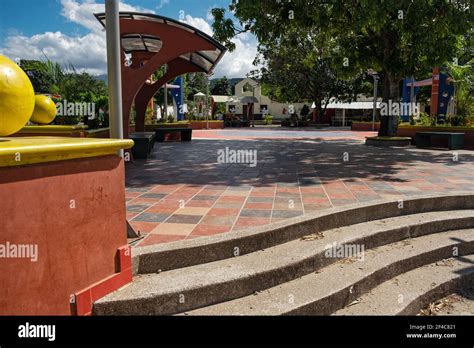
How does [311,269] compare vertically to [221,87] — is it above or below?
below

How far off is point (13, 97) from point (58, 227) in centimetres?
108

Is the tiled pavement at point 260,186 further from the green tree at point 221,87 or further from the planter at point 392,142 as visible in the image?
the green tree at point 221,87

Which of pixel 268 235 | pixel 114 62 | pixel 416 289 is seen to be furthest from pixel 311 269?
pixel 114 62

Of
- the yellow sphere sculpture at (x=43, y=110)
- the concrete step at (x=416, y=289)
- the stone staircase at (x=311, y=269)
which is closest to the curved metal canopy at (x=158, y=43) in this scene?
the yellow sphere sculpture at (x=43, y=110)

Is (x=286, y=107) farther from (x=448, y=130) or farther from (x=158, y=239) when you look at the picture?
(x=158, y=239)

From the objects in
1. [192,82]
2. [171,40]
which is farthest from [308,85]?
[192,82]

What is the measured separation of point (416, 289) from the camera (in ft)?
13.2

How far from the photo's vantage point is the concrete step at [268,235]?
11.7 feet

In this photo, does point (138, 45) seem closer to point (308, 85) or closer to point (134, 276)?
point (134, 276)

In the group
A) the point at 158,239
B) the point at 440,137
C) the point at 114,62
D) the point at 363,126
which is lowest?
the point at 158,239

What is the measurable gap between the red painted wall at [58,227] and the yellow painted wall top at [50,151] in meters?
0.04
